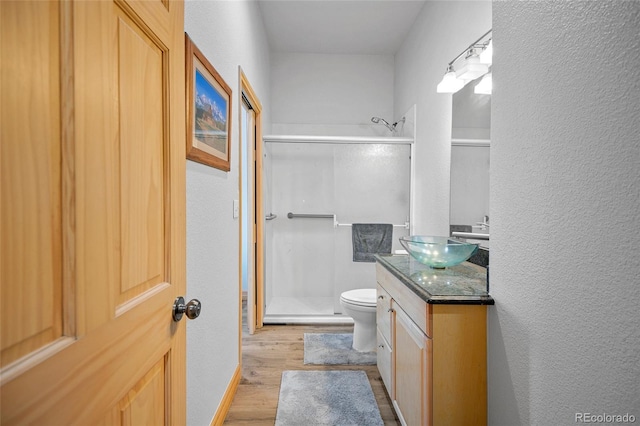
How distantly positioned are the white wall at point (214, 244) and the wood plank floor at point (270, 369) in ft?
0.54

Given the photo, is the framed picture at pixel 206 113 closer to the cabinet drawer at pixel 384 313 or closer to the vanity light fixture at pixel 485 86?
the cabinet drawer at pixel 384 313

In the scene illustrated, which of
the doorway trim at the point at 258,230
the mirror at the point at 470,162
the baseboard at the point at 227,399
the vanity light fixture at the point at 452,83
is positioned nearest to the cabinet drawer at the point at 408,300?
the mirror at the point at 470,162

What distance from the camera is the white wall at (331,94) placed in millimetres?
3723

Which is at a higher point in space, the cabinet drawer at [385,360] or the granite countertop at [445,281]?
the granite countertop at [445,281]

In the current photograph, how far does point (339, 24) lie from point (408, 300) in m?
2.76

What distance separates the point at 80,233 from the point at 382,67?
3.87 meters

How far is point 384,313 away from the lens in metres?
1.93

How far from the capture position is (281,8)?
9.46ft

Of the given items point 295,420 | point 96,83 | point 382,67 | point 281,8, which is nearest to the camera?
point 96,83

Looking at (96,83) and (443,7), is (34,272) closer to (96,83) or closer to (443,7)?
(96,83)

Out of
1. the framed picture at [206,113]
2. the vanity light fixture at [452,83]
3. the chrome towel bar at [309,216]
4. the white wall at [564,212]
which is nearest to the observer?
the white wall at [564,212]

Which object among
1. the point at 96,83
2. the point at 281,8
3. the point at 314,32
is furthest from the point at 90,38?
the point at 314,32

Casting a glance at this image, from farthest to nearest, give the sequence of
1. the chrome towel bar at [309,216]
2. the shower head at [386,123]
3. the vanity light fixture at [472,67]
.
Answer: the chrome towel bar at [309,216], the shower head at [386,123], the vanity light fixture at [472,67]

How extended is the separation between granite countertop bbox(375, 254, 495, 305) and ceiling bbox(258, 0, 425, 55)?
2.27m
